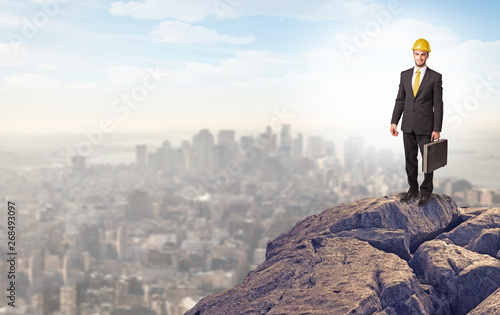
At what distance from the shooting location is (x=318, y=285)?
547cm

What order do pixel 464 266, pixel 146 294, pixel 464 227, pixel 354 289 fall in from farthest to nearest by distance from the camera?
pixel 146 294
pixel 464 227
pixel 464 266
pixel 354 289

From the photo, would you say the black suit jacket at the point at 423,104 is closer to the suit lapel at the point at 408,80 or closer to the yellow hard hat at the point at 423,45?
the suit lapel at the point at 408,80

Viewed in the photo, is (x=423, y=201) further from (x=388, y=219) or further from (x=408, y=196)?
(x=388, y=219)

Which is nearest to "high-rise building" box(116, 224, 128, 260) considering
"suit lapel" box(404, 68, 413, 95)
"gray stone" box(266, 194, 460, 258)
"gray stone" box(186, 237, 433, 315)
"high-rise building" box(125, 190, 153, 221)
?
"high-rise building" box(125, 190, 153, 221)

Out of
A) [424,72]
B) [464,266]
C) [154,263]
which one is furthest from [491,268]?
[154,263]

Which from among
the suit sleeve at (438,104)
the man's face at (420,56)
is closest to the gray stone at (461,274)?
the suit sleeve at (438,104)

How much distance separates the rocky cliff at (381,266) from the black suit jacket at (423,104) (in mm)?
1062

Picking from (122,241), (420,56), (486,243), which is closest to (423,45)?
(420,56)

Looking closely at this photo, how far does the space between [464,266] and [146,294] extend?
21.0 m

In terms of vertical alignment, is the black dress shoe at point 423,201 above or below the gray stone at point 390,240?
above

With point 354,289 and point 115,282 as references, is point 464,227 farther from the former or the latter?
point 115,282

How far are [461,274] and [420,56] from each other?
97.3 inches

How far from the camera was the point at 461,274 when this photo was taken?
5516 millimetres

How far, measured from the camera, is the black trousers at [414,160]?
6.17 m
